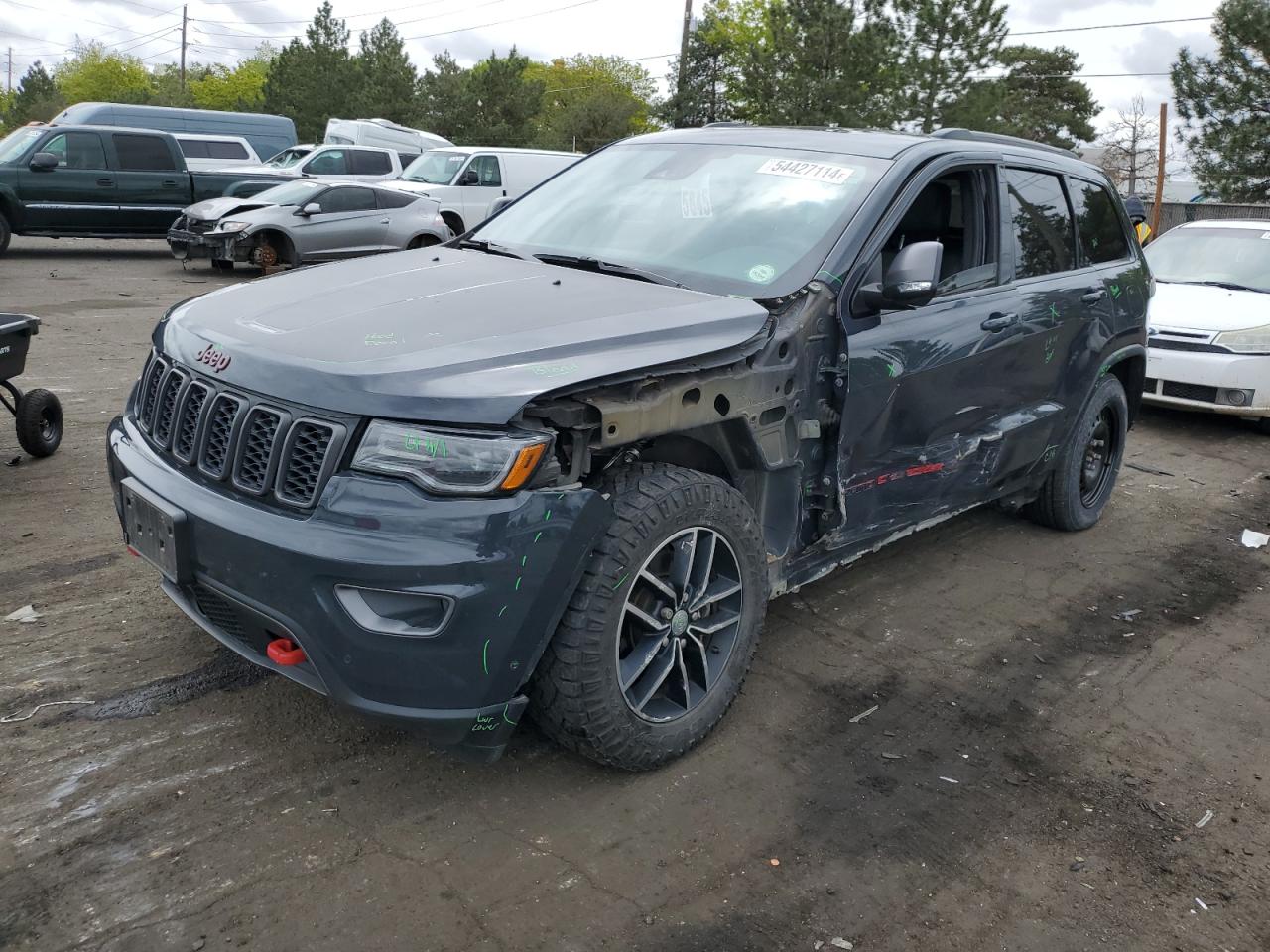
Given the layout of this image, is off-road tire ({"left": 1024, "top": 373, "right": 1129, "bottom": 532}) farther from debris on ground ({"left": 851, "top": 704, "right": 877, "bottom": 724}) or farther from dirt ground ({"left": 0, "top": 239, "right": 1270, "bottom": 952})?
debris on ground ({"left": 851, "top": 704, "right": 877, "bottom": 724})

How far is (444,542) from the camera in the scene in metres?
2.64

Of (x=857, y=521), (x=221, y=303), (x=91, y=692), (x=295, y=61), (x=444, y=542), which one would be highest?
(x=295, y=61)

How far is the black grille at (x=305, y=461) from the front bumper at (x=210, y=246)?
42.2 ft

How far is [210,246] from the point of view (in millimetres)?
14766

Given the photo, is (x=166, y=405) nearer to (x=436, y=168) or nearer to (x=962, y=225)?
(x=962, y=225)

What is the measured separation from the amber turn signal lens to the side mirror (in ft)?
4.92

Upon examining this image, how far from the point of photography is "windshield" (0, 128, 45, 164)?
51.5 ft

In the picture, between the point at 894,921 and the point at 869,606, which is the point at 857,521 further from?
the point at 894,921

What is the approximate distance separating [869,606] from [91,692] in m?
2.98

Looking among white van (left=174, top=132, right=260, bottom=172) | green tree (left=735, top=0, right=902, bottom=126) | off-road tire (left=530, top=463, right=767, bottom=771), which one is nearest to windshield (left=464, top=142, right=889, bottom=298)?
off-road tire (left=530, top=463, right=767, bottom=771)

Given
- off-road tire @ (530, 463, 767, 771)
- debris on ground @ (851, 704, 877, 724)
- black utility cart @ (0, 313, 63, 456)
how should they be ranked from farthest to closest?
black utility cart @ (0, 313, 63, 456) → debris on ground @ (851, 704, 877, 724) → off-road tire @ (530, 463, 767, 771)

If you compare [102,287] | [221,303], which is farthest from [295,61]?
[221,303]

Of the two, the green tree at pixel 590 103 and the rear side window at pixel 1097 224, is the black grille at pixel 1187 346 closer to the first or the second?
the rear side window at pixel 1097 224

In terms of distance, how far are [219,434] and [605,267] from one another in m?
1.48
